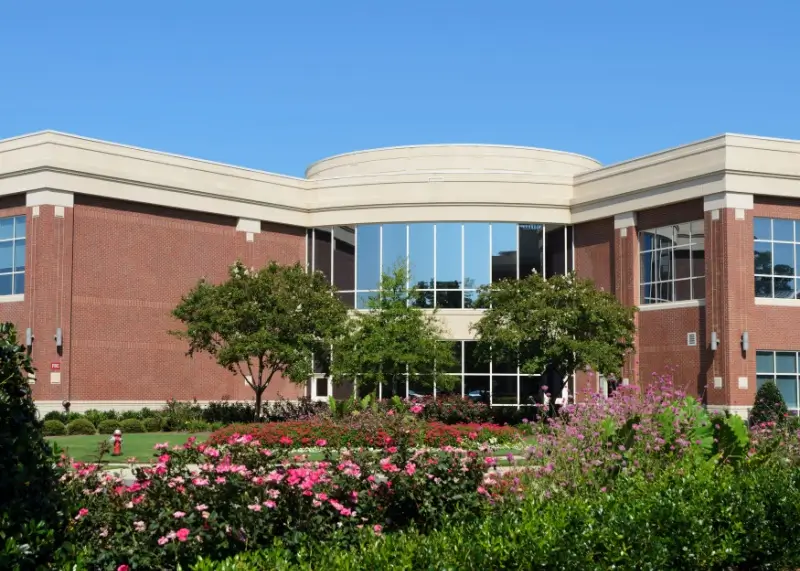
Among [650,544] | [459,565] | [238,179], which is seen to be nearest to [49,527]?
[459,565]

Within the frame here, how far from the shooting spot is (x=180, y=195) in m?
43.2

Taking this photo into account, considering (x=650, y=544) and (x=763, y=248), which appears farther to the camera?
(x=763, y=248)

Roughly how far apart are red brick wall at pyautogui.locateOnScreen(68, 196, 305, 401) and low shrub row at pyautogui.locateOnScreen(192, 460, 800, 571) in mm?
31577

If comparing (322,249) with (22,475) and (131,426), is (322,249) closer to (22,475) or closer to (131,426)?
(131,426)

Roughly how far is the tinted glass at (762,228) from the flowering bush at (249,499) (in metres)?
30.5

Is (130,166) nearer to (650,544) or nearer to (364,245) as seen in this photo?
(364,245)

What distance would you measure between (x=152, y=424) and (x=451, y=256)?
49.5ft

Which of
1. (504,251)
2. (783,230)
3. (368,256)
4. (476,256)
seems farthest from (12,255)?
(783,230)

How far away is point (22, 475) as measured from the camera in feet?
20.8

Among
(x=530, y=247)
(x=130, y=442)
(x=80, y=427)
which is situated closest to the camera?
(x=130, y=442)

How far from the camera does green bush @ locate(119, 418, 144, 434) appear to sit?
36.3 meters

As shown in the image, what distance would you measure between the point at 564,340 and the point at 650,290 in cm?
768

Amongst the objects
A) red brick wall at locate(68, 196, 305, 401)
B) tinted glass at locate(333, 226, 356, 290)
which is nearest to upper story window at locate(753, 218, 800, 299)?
tinted glass at locate(333, 226, 356, 290)

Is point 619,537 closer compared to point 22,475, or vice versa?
point 22,475
